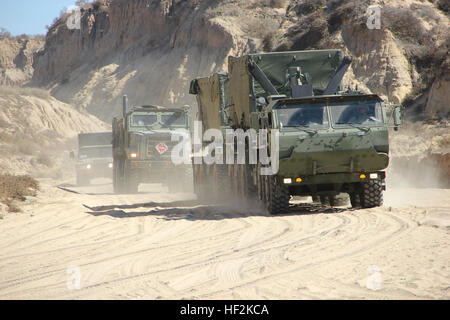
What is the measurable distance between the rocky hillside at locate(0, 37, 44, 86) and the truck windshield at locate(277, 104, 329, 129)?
81.9m

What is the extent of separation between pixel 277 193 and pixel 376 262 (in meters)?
5.94

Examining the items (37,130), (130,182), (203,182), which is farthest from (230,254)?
(37,130)

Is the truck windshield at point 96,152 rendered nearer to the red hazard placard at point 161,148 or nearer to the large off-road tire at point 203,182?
the red hazard placard at point 161,148

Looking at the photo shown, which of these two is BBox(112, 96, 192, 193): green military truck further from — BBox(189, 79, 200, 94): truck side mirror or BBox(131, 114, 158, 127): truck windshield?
BBox(189, 79, 200, 94): truck side mirror

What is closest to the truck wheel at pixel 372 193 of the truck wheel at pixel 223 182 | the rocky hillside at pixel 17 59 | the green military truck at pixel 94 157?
the truck wheel at pixel 223 182

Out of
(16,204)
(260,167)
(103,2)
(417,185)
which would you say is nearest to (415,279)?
(260,167)

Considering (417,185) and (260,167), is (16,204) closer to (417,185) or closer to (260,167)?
(260,167)

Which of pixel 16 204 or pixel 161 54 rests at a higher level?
pixel 161 54

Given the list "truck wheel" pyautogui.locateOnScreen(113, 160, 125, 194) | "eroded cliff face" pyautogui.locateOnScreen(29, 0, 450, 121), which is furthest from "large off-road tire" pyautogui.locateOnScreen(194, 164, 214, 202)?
"eroded cliff face" pyautogui.locateOnScreen(29, 0, 450, 121)

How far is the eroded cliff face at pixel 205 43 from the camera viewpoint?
38.2 m

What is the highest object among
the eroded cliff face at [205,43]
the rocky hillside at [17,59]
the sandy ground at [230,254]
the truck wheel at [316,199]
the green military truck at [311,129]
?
the rocky hillside at [17,59]

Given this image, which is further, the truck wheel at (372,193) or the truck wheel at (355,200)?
the truck wheel at (355,200)

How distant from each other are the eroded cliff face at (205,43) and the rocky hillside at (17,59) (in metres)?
16.5
